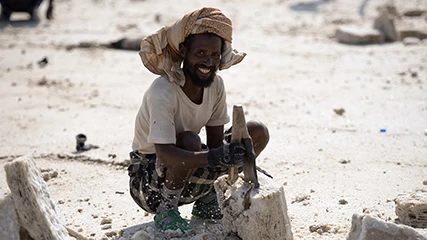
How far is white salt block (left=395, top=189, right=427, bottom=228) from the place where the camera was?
318cm

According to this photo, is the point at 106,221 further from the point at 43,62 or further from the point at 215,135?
the point at 43,62

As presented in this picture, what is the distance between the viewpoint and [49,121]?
19.1 ft

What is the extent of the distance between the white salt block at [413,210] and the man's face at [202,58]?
132 centimetres

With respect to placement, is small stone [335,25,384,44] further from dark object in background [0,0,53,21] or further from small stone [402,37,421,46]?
dark object in background [0,0,53,21]

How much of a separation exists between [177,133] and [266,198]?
26.8 inches

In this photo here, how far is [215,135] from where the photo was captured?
139 inches

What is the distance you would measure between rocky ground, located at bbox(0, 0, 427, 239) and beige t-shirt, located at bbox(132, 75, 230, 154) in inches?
25.7

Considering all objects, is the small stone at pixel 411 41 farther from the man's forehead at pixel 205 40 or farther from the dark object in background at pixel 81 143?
the man's forehead at pixel 205 40

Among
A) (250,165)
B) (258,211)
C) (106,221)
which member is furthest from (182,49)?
(106,221)

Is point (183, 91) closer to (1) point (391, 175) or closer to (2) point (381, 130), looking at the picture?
(1) point (391, 175)

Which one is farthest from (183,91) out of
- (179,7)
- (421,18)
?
(179,7)

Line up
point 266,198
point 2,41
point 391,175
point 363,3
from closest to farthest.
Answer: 1. point 266,198
2. point 391,175
3. point 2,41
4. point 363,3

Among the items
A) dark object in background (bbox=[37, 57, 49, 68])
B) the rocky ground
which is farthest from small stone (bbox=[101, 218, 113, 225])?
dark object in background (bbox=[37, 57, 49, 68])

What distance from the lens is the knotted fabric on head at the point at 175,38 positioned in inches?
123
